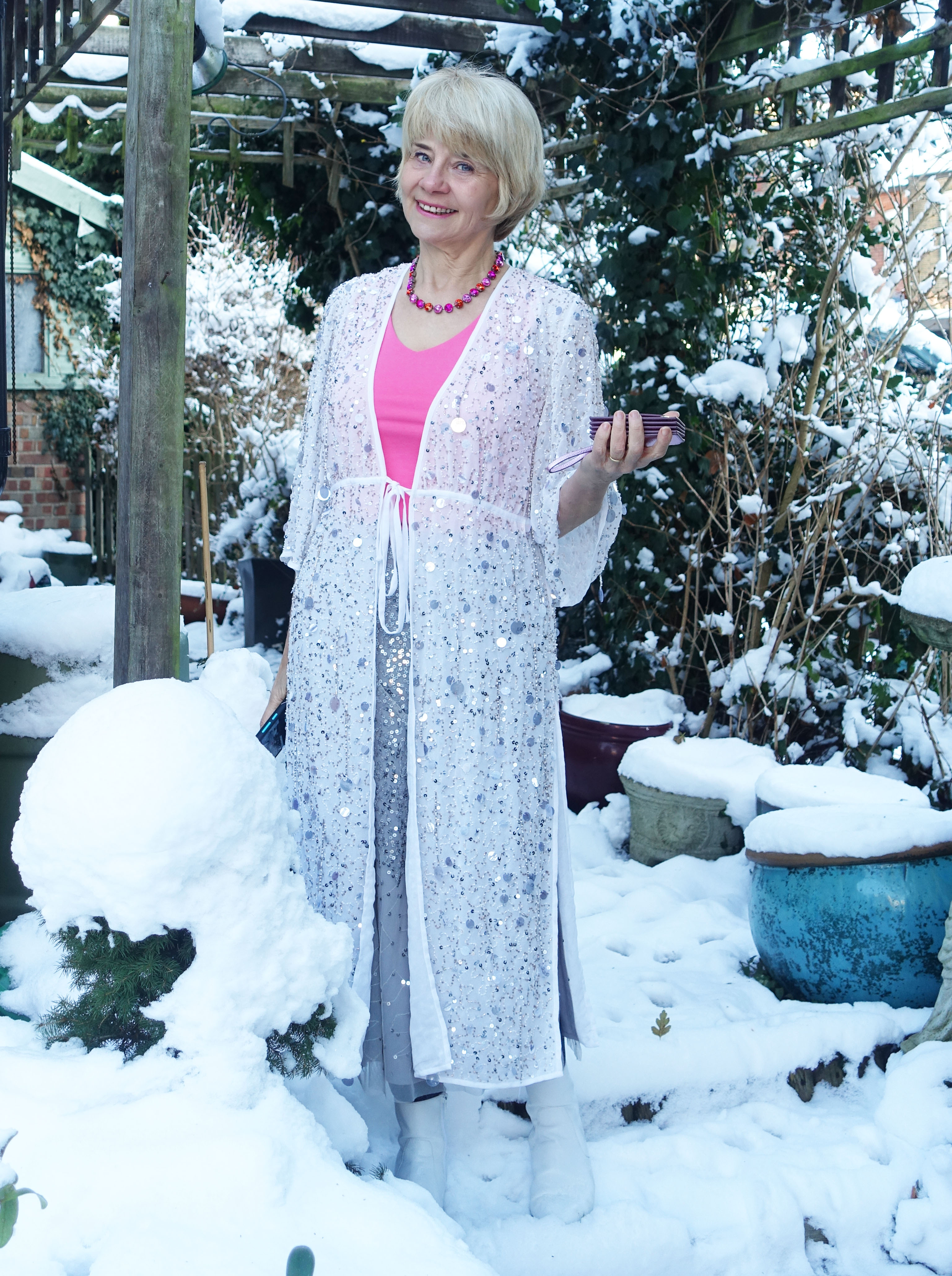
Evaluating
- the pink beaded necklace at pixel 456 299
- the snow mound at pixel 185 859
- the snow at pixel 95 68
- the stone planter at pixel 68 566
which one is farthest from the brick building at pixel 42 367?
the snow mound at pixel 185 859

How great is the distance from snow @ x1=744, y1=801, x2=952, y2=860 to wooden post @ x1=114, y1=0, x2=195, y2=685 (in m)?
1.45

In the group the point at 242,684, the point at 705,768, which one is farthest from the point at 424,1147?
the point at 705,768

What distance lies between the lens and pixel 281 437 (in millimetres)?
8695

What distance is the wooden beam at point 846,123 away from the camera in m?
3.48

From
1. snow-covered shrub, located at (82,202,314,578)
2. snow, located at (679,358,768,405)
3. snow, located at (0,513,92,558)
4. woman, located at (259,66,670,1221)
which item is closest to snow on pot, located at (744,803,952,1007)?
woman, located at (259,66,670,1221)

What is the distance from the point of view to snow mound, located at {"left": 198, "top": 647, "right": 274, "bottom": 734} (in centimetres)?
209

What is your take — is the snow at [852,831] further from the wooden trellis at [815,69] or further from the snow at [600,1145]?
the wooden trellis at [815,69]

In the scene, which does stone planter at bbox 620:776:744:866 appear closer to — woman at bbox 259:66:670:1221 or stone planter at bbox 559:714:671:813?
stone planter at bbox 559:714:671:813

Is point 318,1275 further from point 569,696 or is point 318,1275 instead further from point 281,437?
point 281,437

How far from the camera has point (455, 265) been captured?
6.29ft

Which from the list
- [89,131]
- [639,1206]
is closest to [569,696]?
[639,1206]

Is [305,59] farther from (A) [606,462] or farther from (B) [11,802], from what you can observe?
(A) [606,462]

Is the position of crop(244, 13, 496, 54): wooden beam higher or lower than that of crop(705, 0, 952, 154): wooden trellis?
higher

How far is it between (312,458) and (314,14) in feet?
10.8
